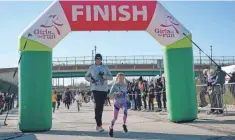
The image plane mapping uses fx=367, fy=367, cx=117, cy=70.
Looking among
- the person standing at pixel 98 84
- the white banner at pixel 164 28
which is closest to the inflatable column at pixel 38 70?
the person standing at pixel 98 84

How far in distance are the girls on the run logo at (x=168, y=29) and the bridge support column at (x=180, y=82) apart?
1.02ft

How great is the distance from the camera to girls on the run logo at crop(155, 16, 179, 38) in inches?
412

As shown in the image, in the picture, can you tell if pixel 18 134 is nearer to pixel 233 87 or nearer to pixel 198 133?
pixel 198 133

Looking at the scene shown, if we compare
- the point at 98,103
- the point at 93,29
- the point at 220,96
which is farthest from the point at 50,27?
the point at 220,96

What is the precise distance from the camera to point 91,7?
10.2 m

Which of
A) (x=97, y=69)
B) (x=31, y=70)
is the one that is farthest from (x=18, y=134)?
(x=97, y=69)

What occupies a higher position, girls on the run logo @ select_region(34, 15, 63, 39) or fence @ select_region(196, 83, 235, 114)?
girls on the run logo @ select_region(34, 15, 63, 39)

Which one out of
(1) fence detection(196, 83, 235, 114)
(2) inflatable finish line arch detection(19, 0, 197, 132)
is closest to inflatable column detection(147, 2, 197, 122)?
(2) inflatable finish line arch detection(19, 0, 197, 132)

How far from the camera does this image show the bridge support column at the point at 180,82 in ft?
33.9

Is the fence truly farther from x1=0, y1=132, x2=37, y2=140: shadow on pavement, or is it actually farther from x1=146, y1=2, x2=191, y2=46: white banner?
x1=0, y1=132, x2=37, y2=140: shadow on pavement

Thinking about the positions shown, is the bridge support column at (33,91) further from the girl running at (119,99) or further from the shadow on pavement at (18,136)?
the girl running at (119,99)

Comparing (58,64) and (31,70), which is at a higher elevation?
(58,64)

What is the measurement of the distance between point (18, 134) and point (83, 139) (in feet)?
6.96

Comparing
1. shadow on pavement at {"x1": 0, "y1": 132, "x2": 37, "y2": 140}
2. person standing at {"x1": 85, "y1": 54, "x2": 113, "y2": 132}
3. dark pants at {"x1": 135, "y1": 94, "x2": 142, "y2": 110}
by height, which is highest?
person standing at {"x1": 85, "y1": 54, "x2": 113, "y2": 132}
